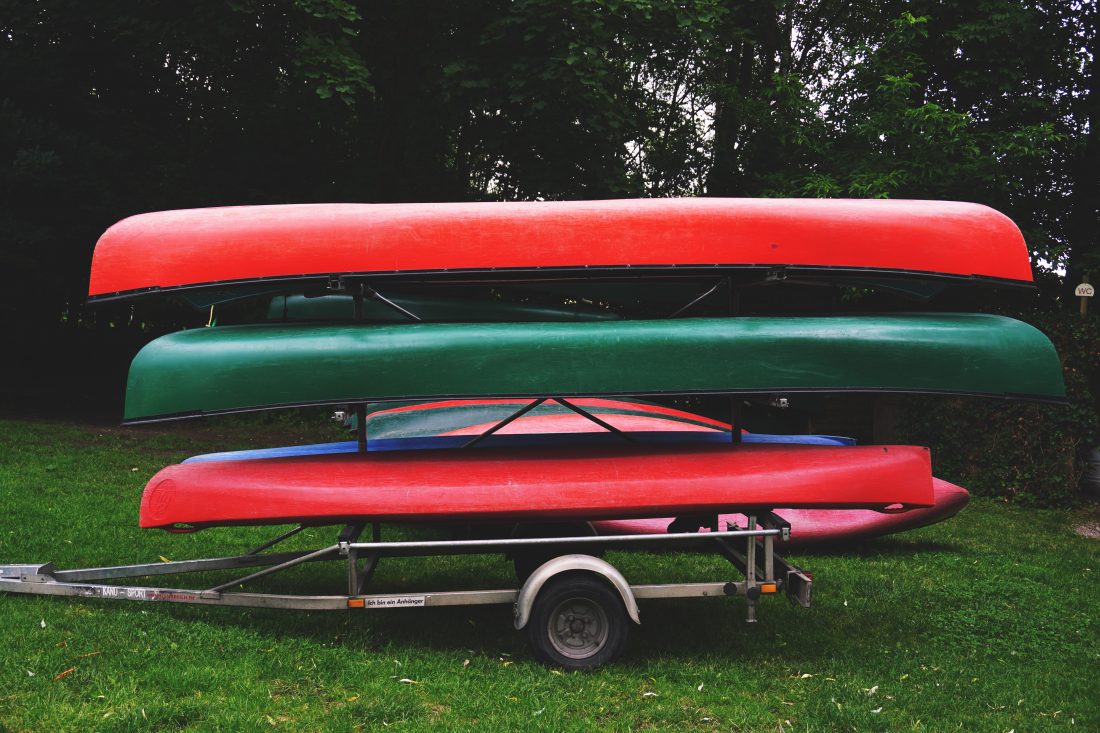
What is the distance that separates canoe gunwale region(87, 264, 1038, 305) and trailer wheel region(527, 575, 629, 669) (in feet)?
4.85

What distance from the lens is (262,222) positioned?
15.1 ft

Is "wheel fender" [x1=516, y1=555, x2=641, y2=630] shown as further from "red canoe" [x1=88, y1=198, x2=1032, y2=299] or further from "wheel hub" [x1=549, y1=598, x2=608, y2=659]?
"red canoe" [x1=88, y1=198, x2=1032, y2=299]

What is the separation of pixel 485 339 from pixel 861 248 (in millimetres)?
1922

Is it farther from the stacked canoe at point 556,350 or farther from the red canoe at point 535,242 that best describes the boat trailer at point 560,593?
the red canoe at point 535,242

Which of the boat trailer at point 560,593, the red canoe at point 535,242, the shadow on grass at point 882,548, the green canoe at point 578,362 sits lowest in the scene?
the shadow on grass at point 882,548

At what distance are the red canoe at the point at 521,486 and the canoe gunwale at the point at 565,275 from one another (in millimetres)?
869

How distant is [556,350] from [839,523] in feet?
12.0

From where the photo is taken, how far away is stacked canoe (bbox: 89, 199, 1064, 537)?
430cm

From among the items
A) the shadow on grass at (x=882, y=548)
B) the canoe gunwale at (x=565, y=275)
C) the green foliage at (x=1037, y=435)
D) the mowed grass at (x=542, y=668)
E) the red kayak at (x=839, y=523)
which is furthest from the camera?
the green foliage at (x=1037, y=435)

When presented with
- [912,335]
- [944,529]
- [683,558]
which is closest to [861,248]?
[912,335]

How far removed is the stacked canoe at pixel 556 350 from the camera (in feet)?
14.1

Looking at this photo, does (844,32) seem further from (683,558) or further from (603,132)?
(683,558)

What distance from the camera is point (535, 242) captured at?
14.8ft

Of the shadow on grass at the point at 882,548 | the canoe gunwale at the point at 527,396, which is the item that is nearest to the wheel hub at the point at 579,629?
the canoe gunwale at the point at 527,396
